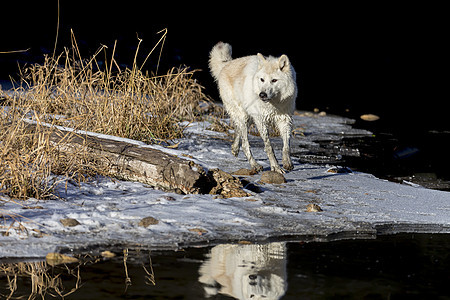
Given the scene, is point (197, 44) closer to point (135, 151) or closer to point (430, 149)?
point (430, 149)

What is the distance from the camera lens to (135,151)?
19.3 feet

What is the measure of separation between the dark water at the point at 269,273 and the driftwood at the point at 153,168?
1293 millimetres

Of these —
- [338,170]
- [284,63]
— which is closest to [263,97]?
[284,63]

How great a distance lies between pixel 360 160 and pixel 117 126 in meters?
3.37

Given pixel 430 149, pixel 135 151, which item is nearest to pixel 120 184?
pixel 135 151

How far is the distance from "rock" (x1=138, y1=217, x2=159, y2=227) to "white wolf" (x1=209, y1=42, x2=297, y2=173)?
8.44 ft

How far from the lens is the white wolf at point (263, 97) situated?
23.5 feet

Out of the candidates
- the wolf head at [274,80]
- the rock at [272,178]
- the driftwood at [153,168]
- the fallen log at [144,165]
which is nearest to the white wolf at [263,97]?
the wolf head at [274,80]

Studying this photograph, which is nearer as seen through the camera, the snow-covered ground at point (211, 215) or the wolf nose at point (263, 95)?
the snow-covered ground at point (211, 215)

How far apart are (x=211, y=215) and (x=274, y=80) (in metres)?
2.52

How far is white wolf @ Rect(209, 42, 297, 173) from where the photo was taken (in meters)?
7.15

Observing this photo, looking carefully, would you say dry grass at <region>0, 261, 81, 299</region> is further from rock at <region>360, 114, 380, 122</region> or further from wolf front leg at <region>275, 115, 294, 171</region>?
rock at <region>360, 114, 380, 122</region>

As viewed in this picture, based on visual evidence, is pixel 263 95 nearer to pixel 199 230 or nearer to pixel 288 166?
pixel 288 166

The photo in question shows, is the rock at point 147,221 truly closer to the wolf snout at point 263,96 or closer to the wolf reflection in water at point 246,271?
the wolf reflection in water at point 246,271
